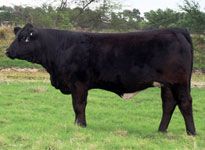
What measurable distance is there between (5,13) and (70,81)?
39.7 m

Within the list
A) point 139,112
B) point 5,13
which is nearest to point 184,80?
point 139,112

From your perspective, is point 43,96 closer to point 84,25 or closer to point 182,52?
point 182,52

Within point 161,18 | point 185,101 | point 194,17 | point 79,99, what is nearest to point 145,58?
point 185,101

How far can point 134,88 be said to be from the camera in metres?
9.80

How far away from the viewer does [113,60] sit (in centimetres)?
977

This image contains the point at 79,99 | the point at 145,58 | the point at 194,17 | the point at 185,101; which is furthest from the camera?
the point at 194,17

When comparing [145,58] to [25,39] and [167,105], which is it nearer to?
[167,105]

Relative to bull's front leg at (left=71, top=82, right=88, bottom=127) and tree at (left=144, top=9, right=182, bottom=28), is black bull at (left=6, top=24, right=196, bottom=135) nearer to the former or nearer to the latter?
bull's front leg at (left=71, top=82, right=88, bottom=127)

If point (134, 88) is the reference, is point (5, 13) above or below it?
below

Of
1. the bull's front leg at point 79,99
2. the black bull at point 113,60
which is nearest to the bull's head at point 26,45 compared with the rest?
the black bull at point 113,60

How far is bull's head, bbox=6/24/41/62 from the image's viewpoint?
10117 millimetres

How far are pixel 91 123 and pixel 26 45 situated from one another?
225 cm

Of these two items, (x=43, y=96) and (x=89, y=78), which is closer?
(x=89, y=78)

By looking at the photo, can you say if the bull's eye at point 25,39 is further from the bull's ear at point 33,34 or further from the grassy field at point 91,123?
the grassy field at point 91,123
